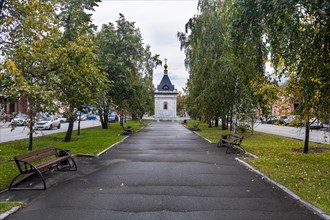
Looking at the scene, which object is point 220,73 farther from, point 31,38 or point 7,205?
point 7,205

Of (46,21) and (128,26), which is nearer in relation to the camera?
(46,21)

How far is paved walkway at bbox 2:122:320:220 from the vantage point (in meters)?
5.37

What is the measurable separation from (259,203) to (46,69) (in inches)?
332

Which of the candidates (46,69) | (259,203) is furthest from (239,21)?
(46,69)

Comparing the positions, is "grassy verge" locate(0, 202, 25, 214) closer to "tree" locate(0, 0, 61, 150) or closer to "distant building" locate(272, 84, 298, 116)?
"tree" locate(0, 0, 61, 150)

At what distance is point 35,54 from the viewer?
1012cm

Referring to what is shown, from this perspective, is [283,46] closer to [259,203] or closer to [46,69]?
[259,203]

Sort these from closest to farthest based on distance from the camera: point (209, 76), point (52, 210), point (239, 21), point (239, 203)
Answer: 1. point (52, 210)
2. point (239, 203)
3. point (239, 21)
4. point (209, 76)

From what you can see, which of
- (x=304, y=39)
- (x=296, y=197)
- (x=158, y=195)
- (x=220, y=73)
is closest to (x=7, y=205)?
(x=158, y=195)

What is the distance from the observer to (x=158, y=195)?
6461mm

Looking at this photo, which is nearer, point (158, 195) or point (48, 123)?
point (158, 195)

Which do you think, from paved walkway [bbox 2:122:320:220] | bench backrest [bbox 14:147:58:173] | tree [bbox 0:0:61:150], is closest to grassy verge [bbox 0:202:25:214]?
paved walkway [bbox 2:122:320:220]

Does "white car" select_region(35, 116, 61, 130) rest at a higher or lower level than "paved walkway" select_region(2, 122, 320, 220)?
higher

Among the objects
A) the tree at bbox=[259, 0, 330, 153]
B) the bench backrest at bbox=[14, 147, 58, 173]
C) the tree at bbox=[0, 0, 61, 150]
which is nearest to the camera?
the tree at bbox=[259, 0, 330, 153]
